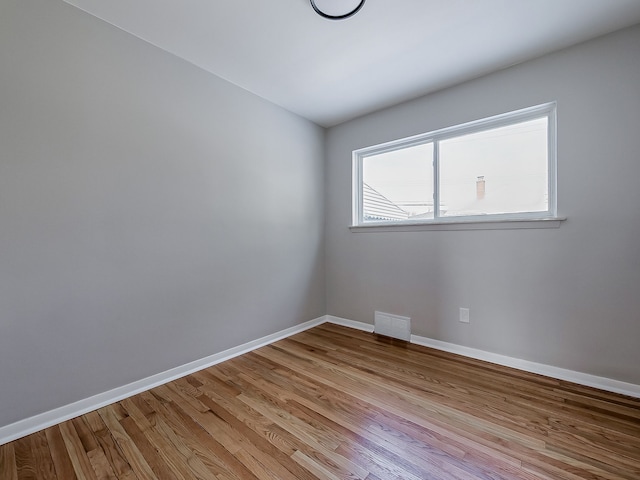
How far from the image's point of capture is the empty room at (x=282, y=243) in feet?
4.81

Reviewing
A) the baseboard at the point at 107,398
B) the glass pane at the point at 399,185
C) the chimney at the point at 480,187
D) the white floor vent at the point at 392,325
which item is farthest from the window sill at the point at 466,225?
the baseboard at the point at 107,398

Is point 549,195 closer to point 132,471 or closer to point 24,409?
point 132,471

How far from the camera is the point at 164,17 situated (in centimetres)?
175

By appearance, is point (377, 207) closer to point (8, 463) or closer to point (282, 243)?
point (282, 243)

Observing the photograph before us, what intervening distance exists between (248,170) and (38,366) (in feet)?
6.49

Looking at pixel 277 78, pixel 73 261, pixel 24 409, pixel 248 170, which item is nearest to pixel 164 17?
pixel 277 78

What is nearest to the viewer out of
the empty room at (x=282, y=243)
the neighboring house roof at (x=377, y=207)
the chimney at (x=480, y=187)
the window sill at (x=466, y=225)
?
the empty room at (x=282, y=243)

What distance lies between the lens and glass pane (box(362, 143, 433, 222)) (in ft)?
9.23

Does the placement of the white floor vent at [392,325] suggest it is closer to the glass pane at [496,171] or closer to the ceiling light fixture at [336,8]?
the glass pane at [496,171]

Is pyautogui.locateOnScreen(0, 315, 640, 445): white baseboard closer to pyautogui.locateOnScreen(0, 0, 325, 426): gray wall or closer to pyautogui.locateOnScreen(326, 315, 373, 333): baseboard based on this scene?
pyautogui.locateOnScreen(0, 0, 325, 426): gray wall

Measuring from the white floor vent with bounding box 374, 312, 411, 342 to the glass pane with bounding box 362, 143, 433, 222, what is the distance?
105 cm

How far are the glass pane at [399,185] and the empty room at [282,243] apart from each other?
0.16 feet

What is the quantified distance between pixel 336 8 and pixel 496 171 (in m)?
1.81

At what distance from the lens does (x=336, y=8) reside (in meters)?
1.65
